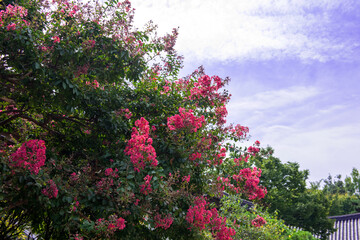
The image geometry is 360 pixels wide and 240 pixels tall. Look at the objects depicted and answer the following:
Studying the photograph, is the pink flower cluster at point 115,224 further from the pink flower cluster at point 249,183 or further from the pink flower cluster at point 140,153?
the pink flower cluster at point 249,183

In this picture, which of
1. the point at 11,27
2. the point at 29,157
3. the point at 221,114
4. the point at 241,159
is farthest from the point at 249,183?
the point at 11,27

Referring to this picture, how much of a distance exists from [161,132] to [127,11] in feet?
8.00

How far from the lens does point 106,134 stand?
5.48 meters

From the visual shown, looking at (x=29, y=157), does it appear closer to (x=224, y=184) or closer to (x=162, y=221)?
(x=162, y=221)

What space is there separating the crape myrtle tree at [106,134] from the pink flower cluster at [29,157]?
0.01m

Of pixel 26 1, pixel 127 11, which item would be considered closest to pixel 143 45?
pixel 127 11

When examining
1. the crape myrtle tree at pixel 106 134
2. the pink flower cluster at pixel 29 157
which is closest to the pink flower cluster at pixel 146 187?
the crape myrtle tree at pixel 106 134

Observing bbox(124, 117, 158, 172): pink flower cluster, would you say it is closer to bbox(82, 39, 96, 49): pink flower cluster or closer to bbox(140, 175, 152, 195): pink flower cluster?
bbox(140, 175, 152, 195): pink flower cluster

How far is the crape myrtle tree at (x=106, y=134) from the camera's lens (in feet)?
13.8

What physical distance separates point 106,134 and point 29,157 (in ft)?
5.45

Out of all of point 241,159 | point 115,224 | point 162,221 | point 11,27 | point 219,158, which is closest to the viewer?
point 115,224

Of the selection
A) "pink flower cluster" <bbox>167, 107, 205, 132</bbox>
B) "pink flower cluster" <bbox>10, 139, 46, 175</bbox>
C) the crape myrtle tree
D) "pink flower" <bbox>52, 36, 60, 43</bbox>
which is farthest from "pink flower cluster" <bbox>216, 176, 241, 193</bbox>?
"pink flower" <bbox>52, 36, 60, 43</bbox>

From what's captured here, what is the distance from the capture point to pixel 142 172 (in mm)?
4465

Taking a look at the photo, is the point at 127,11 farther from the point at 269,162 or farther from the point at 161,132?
the point at 269,162
